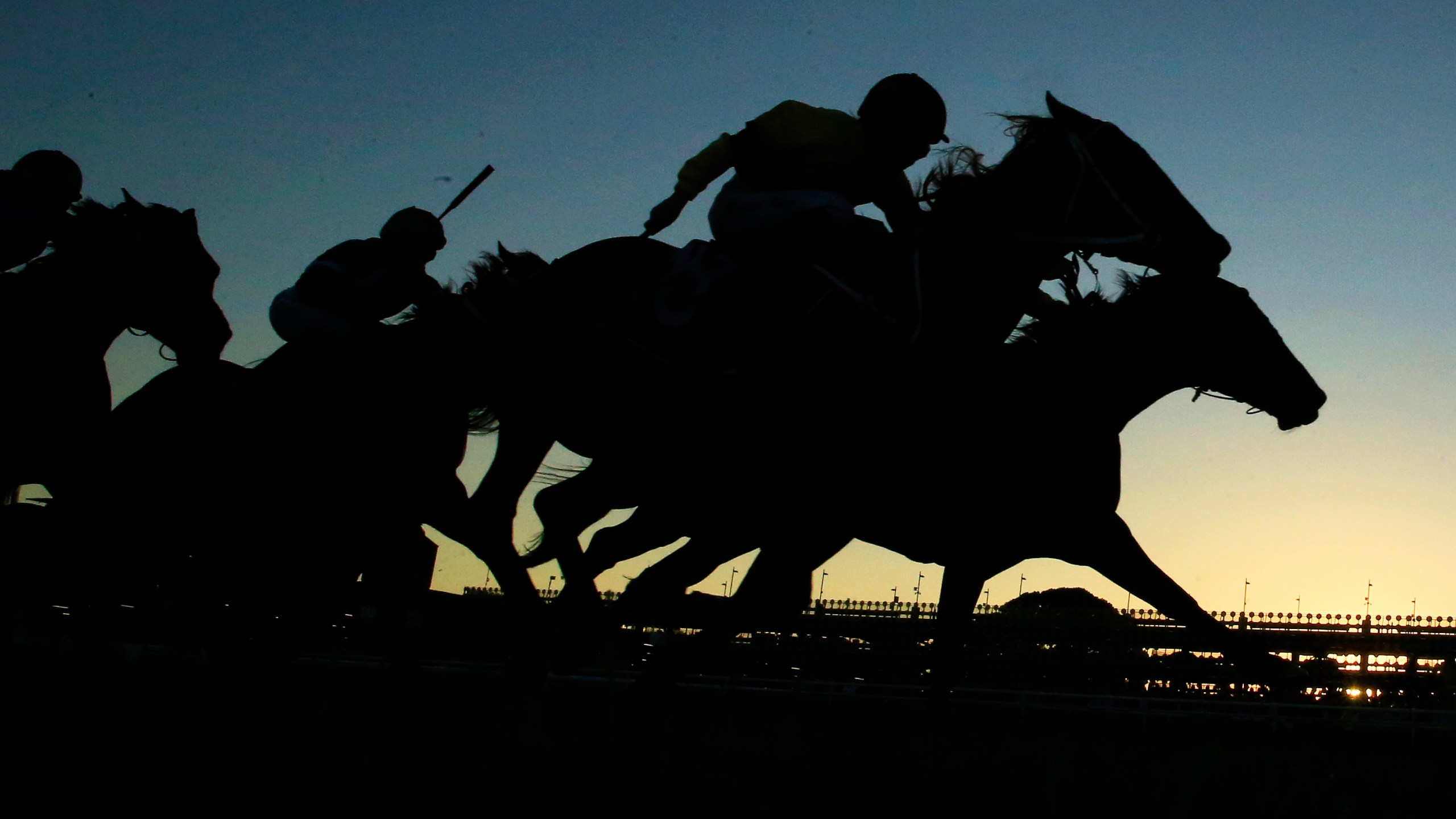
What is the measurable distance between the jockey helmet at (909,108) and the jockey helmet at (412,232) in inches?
120

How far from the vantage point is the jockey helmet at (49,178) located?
7168 mm

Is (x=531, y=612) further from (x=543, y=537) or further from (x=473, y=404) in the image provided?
(x=473, y=404)

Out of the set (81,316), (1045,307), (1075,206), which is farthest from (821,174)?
(81,316)

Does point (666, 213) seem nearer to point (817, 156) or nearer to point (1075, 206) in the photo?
point (817, 156)

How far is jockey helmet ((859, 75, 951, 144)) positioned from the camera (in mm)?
6016

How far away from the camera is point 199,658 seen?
923 centimetres

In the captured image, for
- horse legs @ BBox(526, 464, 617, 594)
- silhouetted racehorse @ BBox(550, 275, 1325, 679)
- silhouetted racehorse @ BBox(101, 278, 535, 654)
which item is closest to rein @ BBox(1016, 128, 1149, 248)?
silhouetted racehorse @ BBox(550, 275, 1325, 679)

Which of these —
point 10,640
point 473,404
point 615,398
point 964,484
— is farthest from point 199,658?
point 964,484

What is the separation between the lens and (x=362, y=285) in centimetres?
746

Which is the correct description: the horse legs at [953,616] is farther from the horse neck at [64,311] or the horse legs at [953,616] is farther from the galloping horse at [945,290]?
the horse neck at [64,311]

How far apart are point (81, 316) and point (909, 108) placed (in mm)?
4321

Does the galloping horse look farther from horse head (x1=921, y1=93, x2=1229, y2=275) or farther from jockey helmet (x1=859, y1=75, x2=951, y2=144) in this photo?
jockey helmet (x1=859, y1=75, x2=951, y2=144)

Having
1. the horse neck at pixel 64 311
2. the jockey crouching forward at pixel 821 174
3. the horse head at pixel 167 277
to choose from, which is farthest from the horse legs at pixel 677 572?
the horse neck at pixel 64 311

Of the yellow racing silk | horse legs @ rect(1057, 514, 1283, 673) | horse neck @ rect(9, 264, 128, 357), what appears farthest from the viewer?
horse neck @ rect(9, 264, 128, 357)
